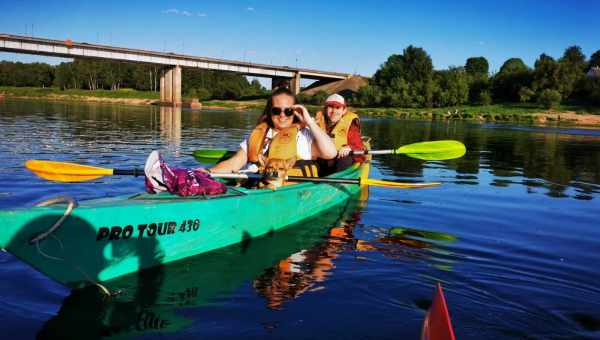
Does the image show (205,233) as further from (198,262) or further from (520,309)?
(520,309)

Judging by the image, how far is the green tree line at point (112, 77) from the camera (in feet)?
352

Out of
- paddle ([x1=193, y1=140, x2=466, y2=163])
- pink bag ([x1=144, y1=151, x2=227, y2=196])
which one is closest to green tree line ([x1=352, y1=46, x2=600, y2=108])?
paddle ([x1=193, y1=140, x2=466, y2=163])

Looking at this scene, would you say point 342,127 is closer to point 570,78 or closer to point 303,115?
point 303,115

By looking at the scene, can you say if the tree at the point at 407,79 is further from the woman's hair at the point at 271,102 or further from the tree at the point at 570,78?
the woman's hair at the point at 271,102

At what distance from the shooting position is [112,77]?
108 m

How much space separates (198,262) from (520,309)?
330cm

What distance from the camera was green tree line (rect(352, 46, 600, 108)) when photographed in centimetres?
6375

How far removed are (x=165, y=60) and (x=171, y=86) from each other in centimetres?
468

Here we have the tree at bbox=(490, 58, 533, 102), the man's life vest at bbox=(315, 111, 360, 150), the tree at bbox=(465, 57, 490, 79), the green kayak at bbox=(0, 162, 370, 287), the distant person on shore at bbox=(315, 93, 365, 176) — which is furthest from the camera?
the tree at bbox=(465, 57, 490, 79)

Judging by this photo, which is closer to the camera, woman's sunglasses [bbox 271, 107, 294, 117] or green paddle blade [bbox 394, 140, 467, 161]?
woman's sunglasses [bbox 271, 107, 294, 117]

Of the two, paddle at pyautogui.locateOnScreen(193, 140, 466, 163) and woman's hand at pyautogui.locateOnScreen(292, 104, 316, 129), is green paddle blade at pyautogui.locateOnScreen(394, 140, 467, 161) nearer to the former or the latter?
paddle at pyautogui.locateOnScreen(193, 140, 466, 163)

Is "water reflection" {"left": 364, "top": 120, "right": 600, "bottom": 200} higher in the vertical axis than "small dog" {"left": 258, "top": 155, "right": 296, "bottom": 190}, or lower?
lower

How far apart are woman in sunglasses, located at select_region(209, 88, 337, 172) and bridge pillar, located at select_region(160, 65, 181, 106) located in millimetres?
72062

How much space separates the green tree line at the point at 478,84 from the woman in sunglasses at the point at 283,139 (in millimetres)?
60688
